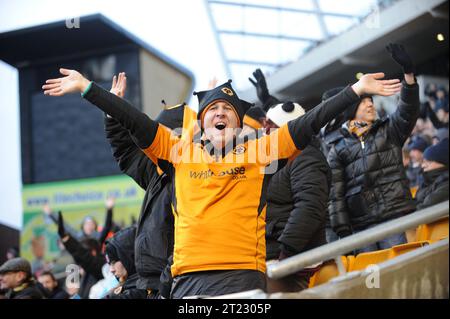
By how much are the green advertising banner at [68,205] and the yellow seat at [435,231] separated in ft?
46.1

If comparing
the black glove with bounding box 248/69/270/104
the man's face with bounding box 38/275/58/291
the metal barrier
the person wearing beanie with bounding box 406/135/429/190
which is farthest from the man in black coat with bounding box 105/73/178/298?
the person wearing beanie with bounding box 406/135/429/190

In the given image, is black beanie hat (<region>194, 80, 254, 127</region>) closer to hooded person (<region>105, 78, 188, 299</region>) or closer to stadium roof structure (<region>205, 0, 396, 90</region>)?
hooded person (<region>105, 78, 188, 299</region>)

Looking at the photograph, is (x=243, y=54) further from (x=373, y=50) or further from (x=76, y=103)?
(x=373, y=50)

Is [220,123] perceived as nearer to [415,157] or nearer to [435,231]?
[435,231]

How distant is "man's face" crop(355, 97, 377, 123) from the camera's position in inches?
227

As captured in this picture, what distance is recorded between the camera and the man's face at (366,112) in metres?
5.75

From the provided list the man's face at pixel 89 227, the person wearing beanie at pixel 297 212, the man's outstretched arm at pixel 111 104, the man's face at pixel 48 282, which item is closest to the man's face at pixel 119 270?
the person wearing beanie at pixel 297 212

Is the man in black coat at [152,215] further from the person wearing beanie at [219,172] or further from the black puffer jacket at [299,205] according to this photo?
the black puffer jacket at [299,205]

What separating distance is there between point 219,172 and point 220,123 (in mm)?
288

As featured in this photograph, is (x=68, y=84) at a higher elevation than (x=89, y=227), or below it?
higher

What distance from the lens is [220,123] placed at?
4.14 meters

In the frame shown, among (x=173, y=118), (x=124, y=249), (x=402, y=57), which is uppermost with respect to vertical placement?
(x=402, y=57)

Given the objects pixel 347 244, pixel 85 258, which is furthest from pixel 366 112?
pixel 85 258

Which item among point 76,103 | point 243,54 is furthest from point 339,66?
point 76,103
